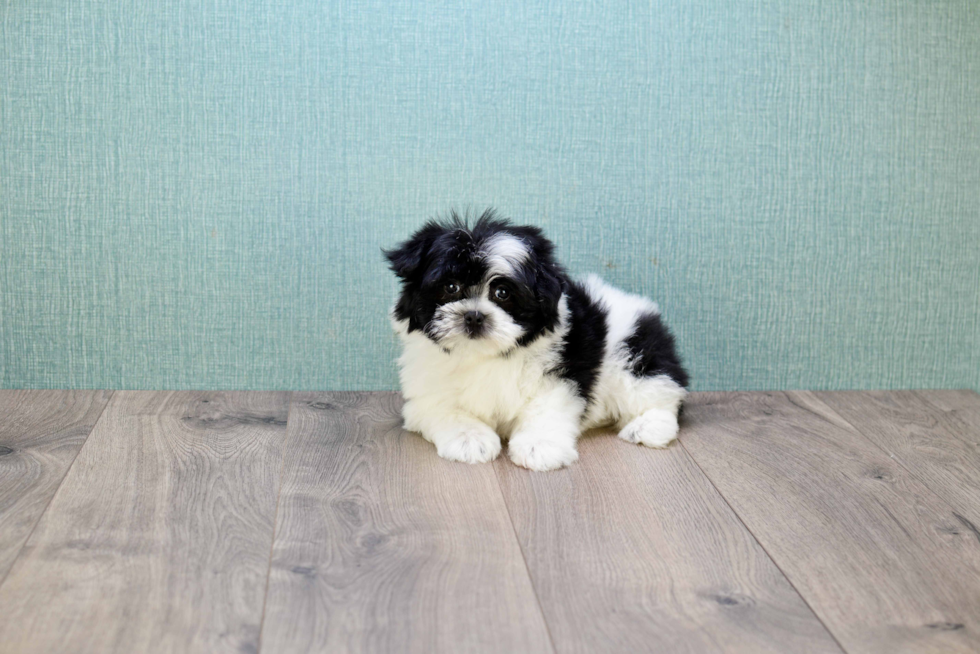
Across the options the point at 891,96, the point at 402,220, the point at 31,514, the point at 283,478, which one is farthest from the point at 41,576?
the point at 891,96

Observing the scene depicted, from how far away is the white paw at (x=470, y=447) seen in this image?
2.11 metres

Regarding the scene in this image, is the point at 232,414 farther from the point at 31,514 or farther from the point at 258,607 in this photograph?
the point at 258,607

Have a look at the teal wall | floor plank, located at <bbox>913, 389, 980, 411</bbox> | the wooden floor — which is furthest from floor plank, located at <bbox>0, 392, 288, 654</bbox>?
floor plank, located at <bbox>913, 389, 980, 411</bbox>

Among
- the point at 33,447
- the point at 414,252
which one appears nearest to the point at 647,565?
the point at 414,252

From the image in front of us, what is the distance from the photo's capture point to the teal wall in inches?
96.7

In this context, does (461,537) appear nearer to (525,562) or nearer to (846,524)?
(525,562)

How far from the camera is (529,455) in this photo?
82.0 inches

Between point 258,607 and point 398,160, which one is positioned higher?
point 398,160

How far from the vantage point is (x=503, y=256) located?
6.65 ft

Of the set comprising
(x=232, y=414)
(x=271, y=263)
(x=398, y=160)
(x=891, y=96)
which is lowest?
(x=232, y=414)

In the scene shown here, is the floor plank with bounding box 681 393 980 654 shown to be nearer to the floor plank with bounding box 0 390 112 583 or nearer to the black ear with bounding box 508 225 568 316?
the black ear with bounding box 508 225 568 316

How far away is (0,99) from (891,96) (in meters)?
2.49

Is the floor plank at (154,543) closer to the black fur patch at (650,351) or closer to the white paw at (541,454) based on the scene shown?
the white paw at (541,454)

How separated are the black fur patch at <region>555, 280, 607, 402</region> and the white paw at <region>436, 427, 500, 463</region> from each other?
24 cm
